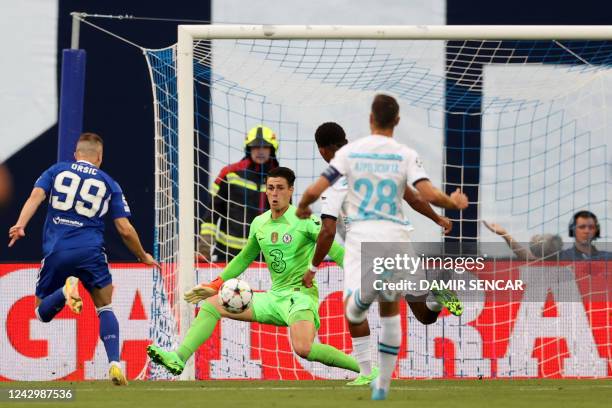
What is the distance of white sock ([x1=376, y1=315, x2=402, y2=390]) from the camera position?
28.2 feet

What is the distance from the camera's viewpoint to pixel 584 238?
13.1 meters

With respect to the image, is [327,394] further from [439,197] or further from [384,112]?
[384,112]

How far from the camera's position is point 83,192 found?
420 inches

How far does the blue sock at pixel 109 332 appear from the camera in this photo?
1063cm

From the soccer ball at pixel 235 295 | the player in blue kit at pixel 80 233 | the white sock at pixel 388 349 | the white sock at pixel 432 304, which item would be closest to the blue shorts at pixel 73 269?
the player in blue kit at pixel 80 233

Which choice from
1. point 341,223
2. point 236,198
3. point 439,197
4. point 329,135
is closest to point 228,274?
point 341,223

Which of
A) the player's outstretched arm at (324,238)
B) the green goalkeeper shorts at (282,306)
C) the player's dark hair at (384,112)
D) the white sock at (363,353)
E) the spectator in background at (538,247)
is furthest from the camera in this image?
the spectator in background at (538,247)

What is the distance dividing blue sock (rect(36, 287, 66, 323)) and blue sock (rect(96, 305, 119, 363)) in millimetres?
323

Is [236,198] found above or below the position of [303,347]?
above

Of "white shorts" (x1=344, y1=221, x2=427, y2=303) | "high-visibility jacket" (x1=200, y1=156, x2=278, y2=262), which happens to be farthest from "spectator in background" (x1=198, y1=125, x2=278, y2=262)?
"white shorts" (x1=344, y1=221, x2=427, y2=303)

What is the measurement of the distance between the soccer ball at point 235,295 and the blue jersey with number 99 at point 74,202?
39.0 inches

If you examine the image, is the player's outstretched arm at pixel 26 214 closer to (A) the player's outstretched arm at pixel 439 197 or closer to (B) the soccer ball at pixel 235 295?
(B) the soccer ball at pixel 235 295

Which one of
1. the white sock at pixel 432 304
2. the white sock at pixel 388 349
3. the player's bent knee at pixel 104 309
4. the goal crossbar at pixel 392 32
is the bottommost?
the white sock at pixel 388 349

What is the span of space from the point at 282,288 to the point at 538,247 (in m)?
3.35
